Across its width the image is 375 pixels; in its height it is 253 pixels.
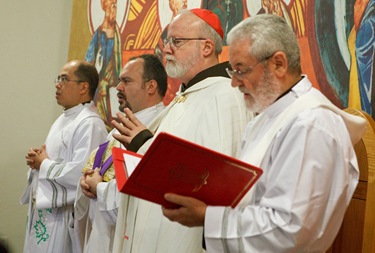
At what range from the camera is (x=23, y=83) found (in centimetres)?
762

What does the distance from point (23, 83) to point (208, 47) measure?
14.3ft

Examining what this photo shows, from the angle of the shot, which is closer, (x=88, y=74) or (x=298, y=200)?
(x=298, y=200)

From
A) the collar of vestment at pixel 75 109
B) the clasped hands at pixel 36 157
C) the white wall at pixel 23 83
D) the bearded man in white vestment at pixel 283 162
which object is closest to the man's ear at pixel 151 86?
the collar of vestment at pixel 75 109

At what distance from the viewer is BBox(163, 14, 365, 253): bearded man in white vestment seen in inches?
94.5

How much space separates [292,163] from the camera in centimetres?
243

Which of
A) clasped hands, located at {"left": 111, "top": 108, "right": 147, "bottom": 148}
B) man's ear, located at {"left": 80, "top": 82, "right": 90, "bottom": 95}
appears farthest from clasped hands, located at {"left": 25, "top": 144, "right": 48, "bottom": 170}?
clasped hands, located at {"left": 111, "top": 108, "right": 147, "bottom": 148}

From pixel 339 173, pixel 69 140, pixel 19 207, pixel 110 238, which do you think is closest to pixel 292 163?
pixel 339 173

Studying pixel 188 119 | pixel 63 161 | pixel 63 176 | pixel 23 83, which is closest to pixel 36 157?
pixel 63 161

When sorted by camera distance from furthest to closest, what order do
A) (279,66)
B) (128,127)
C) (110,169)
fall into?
(110,169)
(128,127)
(279,66)

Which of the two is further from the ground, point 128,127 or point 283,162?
point 283,162

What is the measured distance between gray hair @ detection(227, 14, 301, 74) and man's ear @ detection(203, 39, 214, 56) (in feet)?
3.12

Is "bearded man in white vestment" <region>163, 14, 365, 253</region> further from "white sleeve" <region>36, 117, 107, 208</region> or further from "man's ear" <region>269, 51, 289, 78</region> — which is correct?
"white sleeve" <region>36, 117, 107, 208</region>

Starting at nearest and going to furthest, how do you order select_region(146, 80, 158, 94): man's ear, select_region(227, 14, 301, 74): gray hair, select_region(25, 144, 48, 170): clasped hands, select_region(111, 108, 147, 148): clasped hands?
select_region(227, 14, 301, 74): gray hair, select_region(111, 108, 147, 148): clasped hands, select_region(146, 80, 158, 94): man's ear, select_region(25, 144, 48, 170): clasped hands

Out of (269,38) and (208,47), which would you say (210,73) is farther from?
(269,38)
